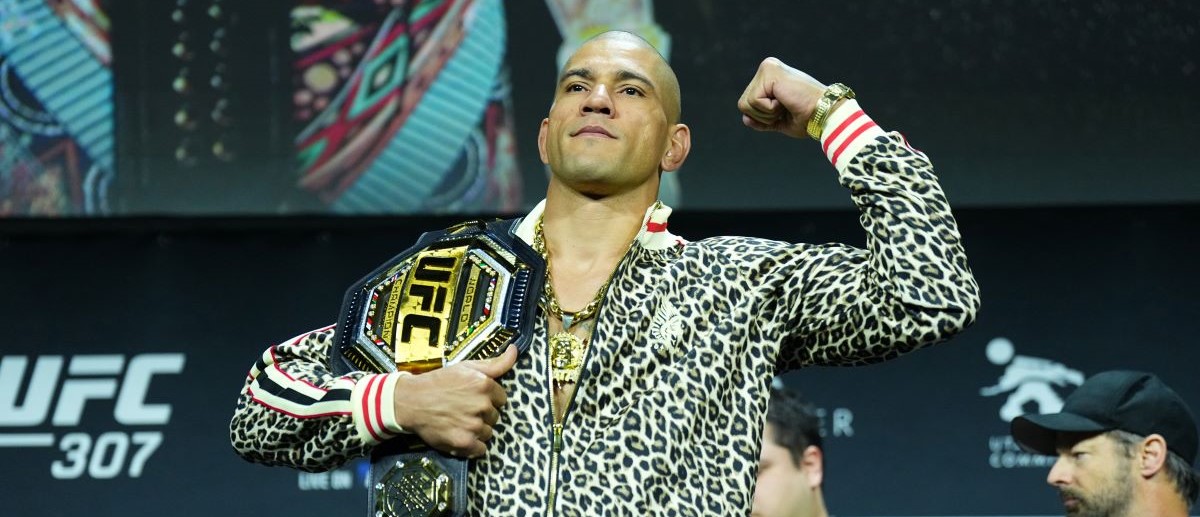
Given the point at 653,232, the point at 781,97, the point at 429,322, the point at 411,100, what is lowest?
the point at 429,322

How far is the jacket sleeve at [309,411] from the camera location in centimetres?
215

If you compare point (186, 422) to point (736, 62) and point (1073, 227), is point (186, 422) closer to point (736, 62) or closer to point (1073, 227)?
point (736, 62)

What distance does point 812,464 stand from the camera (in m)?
3.78

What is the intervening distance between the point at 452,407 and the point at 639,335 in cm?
29

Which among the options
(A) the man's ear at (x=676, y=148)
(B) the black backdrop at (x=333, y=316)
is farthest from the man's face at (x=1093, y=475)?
(A) the man's ear at (x=676, y=148)

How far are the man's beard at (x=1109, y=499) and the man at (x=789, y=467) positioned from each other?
58 cm

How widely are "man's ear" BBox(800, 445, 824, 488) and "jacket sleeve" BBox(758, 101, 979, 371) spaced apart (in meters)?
1.45

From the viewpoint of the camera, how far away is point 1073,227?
14.9ft

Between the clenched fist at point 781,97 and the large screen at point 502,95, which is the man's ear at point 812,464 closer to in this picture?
the large screen at point 502,95

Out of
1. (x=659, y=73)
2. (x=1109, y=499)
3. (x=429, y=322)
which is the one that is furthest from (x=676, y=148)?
(x=1109, y=499)

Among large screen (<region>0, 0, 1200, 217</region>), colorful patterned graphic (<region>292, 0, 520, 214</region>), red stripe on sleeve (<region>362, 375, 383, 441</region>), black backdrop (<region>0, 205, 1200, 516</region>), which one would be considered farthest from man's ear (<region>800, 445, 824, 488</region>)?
red stripe on sleeve (<region>362, 375, 383, 441</region>)

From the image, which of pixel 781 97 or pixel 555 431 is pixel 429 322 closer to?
pixel 555 431

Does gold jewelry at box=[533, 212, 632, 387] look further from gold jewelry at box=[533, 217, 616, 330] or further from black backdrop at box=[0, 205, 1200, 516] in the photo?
black backdrop at box=[0, 205, 1200, 516]

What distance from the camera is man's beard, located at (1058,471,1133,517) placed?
355cm
